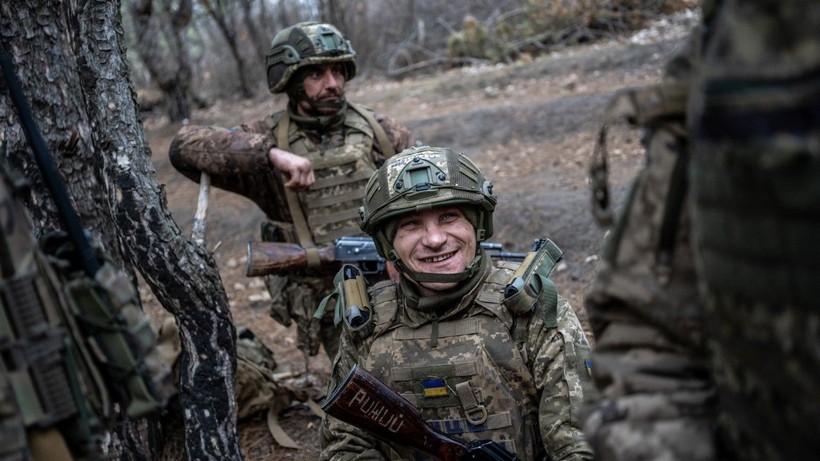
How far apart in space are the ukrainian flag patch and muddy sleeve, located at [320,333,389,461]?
0.30 m

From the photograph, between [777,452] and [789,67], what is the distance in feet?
2.07

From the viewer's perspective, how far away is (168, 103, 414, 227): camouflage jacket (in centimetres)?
467

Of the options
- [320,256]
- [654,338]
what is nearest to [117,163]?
[320,256]

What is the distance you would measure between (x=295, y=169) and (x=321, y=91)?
24.6 inches

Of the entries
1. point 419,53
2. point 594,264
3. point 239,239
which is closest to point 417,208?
point 594,264

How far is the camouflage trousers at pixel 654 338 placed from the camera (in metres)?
1.61

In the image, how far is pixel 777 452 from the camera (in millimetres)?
1369

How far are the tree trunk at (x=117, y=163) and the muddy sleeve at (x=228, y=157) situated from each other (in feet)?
3.75

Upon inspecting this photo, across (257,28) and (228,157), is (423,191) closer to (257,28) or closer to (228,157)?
(228,157)

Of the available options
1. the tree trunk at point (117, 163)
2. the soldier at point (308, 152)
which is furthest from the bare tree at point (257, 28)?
the tree trunk at point (117, 163)

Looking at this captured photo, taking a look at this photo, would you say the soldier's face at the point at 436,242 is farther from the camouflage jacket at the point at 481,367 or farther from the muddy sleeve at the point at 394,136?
the muddy sleeve at the point at 394,136

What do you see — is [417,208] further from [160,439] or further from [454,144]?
[454,144]

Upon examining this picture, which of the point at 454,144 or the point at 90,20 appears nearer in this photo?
the point at 90,20

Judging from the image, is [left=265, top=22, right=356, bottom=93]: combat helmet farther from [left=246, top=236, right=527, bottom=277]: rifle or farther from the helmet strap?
[left=246, top=236, right=527, bottom=277]: rifle
